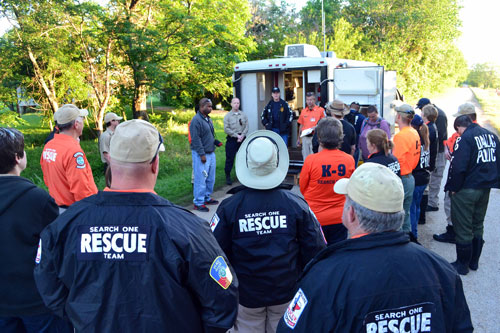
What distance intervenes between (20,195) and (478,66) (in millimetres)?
151506

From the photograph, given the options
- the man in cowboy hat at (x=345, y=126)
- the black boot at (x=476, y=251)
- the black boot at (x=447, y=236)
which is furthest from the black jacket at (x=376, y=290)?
the man in cowboy hat at (x=345, y=126)

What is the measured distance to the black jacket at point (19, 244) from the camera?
7.96ft

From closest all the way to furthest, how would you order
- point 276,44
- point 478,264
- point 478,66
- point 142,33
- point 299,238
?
point 299,238 → point 478,264 → point 142,33 → point 276,44 → point 478,66

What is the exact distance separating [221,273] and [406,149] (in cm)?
376

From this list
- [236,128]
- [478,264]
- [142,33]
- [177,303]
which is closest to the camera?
[177,303]

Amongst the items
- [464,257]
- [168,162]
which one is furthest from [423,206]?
[168,162]

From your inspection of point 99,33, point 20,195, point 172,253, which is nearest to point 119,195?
point 172,253

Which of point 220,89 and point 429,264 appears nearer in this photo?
point 429,264

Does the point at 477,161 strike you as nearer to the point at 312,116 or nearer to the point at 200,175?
the point at 200,175

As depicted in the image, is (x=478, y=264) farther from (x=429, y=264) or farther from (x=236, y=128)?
(x=236, y=128)

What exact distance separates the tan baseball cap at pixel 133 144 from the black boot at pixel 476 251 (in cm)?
449

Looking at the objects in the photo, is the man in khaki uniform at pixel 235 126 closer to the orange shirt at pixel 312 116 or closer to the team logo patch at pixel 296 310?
the orange shirt at pixel 312 116

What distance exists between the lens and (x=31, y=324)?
2.54 metres

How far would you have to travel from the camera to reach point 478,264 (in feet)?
16.6
